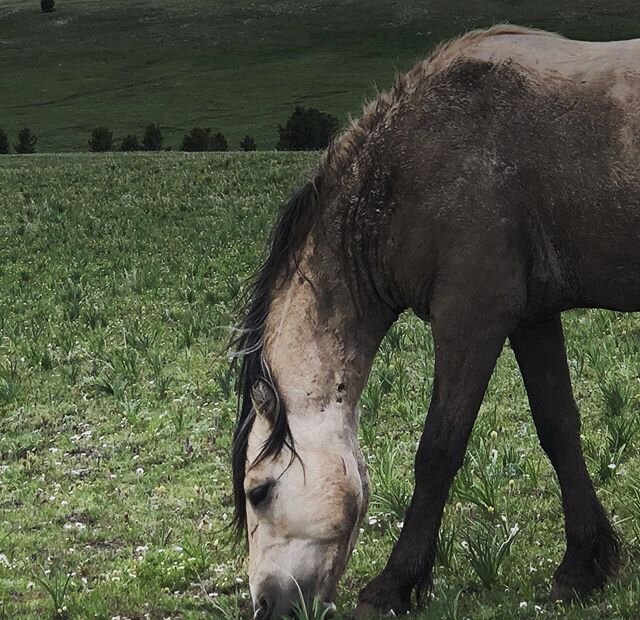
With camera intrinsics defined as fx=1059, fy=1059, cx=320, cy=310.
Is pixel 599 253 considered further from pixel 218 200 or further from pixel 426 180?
pixel 218 200

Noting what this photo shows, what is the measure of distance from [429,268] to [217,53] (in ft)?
313

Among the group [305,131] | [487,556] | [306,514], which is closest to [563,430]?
[487,556]

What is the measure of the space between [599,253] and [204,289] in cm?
956

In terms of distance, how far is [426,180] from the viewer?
471cm

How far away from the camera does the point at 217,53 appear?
96.8 m

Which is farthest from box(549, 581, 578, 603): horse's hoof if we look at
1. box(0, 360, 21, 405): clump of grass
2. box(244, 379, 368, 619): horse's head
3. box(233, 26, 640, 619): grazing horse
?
box(0, 360, 21, 405): clump of grass

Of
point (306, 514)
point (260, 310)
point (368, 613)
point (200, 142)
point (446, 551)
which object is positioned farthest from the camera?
point (200, 142)

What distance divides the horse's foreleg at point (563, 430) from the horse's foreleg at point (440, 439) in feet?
Answer: 2.09

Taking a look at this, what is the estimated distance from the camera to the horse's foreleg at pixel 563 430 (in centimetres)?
518

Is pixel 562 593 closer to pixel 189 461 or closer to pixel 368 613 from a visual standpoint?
pixel 368 613

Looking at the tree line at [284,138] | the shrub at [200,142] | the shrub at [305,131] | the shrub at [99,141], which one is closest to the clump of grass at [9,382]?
the tree line at [284,138]

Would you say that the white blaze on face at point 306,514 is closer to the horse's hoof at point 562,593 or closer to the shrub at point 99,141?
the horse's hoof at point 562,593

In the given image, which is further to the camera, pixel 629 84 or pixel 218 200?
pixel 218 200

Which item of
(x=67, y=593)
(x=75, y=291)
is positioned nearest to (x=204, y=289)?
(x=75, y=291)
